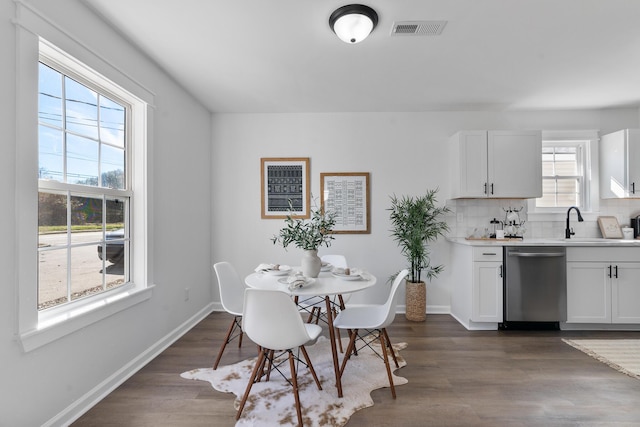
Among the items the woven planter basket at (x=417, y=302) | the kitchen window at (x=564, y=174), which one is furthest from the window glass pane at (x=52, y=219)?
the kitchen window at (x=564, y=174)

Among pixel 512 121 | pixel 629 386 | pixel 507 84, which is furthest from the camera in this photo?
pixel 512 121

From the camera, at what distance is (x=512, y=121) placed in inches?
157

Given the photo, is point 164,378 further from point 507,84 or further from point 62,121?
point 507,84

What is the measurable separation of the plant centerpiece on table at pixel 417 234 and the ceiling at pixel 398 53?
1217 mm

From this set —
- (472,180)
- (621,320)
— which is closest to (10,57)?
Result: (472,180)

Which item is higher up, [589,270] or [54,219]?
[54,219]

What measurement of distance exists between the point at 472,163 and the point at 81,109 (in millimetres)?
3717

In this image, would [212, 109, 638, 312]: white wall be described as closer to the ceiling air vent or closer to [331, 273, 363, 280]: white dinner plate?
[331, 273, 363, 280]: white dinner plate

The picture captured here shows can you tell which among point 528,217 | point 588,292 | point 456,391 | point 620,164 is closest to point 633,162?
point 620,164

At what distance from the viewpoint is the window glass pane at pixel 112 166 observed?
2.30 meters

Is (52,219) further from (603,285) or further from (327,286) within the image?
(603,285)

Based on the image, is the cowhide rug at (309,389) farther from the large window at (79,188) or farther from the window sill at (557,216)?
the window sill at (557,216)

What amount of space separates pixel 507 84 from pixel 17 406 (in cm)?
442

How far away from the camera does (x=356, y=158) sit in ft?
13.2
